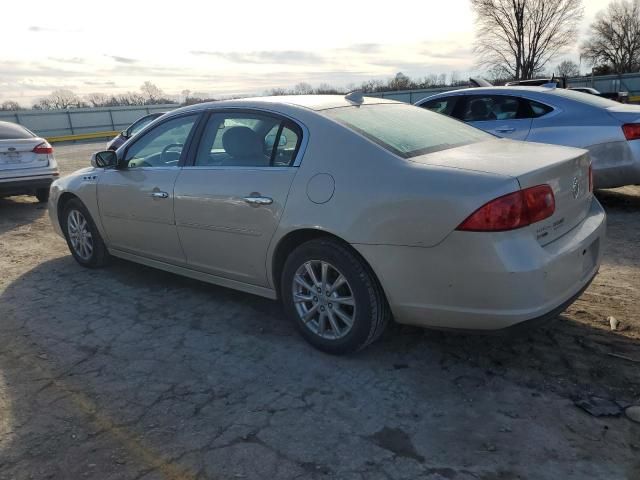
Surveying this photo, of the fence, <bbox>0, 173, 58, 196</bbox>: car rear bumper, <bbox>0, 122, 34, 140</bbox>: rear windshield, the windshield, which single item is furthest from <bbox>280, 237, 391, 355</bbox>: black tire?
the fence

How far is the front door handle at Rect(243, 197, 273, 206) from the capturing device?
3463mm

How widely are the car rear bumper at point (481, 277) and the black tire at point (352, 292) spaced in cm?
10

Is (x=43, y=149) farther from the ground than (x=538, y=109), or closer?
closer

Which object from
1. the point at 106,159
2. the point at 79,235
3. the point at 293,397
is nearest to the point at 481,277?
the point at 293,397

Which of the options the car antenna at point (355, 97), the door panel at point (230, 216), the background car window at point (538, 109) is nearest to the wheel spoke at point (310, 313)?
the door panel at point (230, 216)

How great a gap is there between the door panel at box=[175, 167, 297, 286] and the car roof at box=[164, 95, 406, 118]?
50cm

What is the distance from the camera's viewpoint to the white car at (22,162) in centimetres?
818

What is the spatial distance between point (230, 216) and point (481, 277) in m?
1.76

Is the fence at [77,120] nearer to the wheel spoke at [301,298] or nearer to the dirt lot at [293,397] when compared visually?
the dirt lot at [293,397]

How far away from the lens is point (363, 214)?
9.88ft

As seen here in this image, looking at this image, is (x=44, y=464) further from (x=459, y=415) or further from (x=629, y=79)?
(x=629, y=79)

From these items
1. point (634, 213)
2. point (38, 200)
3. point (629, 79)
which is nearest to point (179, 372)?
point (634, 213)

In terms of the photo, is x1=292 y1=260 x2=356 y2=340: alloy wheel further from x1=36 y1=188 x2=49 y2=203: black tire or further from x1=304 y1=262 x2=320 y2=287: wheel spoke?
x1=36 y1=188 x2=49 y2=203: black tire

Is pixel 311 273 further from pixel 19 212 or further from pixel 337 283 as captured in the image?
pixel 19 212
